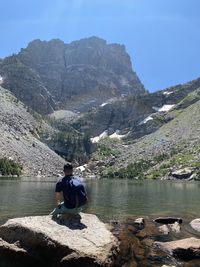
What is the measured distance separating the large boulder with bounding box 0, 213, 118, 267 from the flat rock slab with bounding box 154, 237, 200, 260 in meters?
4.53

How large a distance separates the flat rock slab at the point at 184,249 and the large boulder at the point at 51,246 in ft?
14.8

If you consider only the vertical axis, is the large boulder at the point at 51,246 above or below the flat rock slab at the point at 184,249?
above

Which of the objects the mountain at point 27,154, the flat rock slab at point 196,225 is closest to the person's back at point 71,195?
the flat rock slab at point 196,225

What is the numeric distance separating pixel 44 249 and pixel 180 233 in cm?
1441

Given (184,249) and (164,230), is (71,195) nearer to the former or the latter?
(184,249)

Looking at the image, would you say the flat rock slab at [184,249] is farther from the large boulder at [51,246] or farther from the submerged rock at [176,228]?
the submerged rock at [176,228]

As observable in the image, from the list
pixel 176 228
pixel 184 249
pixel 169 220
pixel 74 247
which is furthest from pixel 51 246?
pixel 169 220

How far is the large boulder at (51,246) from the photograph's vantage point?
17281 mm

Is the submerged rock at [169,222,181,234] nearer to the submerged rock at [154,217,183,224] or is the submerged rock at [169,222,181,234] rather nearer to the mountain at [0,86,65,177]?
the submerged rock at [154,217,183,224]

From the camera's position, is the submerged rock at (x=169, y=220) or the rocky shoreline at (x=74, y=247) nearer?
the rocky shoreline at (x=74, y=247)

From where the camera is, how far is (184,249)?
21.8m

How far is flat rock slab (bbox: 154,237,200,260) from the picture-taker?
844 inches

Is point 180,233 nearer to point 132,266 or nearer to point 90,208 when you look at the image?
point 132,266

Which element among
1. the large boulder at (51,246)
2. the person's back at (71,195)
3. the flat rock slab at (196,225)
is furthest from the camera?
the flat rock slab at (196,225)
